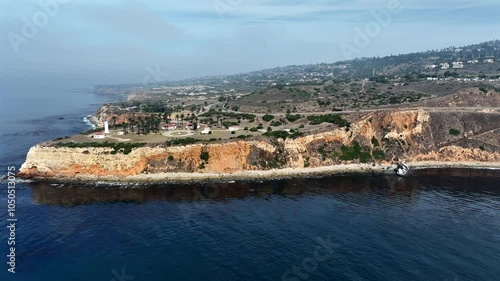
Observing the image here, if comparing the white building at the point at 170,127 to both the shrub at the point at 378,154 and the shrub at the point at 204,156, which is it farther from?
the shrub at the point at 378,154

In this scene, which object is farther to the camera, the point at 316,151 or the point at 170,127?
the point at 170,127

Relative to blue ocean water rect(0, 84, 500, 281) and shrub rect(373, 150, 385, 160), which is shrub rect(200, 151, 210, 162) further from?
shrub rect(373, 150, 385, 160)

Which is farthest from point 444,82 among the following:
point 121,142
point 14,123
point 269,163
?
point 14,123

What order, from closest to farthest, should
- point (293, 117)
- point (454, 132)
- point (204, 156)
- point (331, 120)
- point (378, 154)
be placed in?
point (204, 156), point (378, 154), point (454, 132), point (331, 120), point (293, 117)

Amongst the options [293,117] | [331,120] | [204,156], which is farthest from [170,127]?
[331,120]

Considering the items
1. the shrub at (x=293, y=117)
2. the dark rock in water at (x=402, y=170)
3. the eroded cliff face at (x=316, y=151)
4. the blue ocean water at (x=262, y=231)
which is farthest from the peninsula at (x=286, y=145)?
the blue ocean water at (x=262, y=231)

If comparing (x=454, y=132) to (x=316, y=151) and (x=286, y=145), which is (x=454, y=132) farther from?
(x=286, y=145)

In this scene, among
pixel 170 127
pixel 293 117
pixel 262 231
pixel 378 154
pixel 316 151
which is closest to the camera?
pixel 262 231
